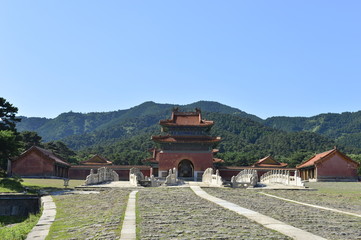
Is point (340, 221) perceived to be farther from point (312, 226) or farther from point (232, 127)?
point (232, 127)

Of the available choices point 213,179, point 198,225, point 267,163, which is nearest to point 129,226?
point 198,225

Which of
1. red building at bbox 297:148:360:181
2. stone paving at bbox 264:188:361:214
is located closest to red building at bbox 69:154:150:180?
red building at bbox 297:148:360:181

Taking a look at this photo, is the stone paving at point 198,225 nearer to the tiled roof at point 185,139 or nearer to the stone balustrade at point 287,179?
the stone balustrade at point 287,179

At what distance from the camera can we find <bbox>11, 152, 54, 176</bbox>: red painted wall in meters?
45.0

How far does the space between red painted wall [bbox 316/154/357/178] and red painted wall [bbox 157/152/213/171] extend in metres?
13.0

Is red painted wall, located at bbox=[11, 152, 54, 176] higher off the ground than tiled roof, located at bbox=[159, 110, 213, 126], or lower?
lower

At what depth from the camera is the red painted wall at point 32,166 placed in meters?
45.0

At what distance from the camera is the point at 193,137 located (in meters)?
45.2

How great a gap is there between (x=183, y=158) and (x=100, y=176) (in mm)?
12777

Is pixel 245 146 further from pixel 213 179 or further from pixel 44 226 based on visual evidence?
pixel 44 226

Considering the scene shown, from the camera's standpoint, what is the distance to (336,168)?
45.2m

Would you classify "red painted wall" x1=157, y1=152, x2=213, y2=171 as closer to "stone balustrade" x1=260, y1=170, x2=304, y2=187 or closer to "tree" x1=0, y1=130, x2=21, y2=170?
"stone balustrade" x1=260, y1=170, x2=304, y2=187

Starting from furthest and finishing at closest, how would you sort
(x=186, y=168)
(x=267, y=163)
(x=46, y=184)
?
(x=267, y=163) → (x=186, y=168) → (x=46, y=184)

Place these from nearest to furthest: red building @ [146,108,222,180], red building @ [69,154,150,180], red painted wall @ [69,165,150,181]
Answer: red building @ [146,108,222,180]
red building @ [69,154,150,180]
red painted wall @ [69,165,150,181]
